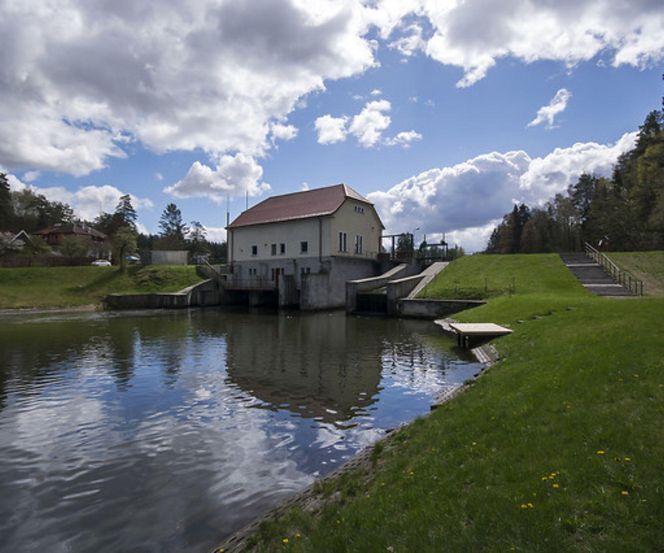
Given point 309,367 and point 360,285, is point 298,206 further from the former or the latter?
point 309,367

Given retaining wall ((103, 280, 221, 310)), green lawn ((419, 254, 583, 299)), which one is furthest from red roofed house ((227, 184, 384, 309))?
green lawn ((419, 254, 583, 299))

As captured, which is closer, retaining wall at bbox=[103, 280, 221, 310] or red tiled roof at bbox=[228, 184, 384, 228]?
retaining wall at bbox=[103, 280, 221, 310]

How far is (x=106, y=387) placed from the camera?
13.1 meters

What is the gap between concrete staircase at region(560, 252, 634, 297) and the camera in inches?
1134

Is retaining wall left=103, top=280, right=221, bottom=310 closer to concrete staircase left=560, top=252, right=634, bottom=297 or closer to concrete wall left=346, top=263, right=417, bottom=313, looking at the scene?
concrete wall left=346, top=263, right=417, bottom=313

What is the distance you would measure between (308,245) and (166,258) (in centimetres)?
2327

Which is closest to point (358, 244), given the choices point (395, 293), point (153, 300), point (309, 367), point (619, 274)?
point (395, 293)

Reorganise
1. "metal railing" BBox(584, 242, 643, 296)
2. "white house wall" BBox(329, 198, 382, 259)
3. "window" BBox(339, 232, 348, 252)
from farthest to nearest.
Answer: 1. "window" BBox(339, 232, 348, 252)
2. "white house wall" BBox(329, 198, 382, 259)
3. "metal railing" BBox(584, 242, 643, 296)

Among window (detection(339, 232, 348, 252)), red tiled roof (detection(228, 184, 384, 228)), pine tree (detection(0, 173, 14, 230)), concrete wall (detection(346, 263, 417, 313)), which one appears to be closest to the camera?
concrete wall (detection(346, 263, 417, 313))

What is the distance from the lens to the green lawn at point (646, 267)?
29.8 m

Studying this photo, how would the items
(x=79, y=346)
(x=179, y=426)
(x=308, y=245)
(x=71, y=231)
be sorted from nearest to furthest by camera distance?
1. (x=179, y=426)
2. (x=79, y=346)
3. (x=308, y=245)
4. (x=71, y=231)

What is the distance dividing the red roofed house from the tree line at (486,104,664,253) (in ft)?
88.2

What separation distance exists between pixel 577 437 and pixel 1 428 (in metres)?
11.5

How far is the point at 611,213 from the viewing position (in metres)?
57.6
